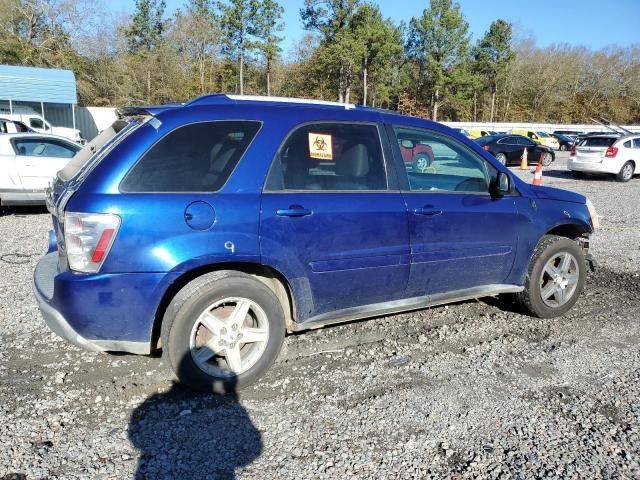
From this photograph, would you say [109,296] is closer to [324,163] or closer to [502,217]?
[324,163]

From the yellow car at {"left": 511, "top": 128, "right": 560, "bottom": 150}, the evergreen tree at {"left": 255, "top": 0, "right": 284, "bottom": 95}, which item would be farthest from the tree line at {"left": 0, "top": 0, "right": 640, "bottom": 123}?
the yellow car at {"left": 511, "top": 128, "right": 560, "bottom": 150}

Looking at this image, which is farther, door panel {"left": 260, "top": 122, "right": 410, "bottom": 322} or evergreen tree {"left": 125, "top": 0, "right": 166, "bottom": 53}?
evergreen tree {"left": 125, "top": 0, "right": 166, "bottom": 53}

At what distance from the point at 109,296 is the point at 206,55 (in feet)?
169

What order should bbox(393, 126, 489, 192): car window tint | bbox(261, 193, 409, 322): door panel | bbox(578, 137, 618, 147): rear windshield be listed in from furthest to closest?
1. bbox(578, 137, 618, 147): rear windshield
2. bbox(393, 126, 489, 192): car window tint
3. bbox(261, 193, 409, 322): door panel

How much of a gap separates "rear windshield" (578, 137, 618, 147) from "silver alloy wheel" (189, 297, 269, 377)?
1761 centimetres

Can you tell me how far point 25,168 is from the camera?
8719mm

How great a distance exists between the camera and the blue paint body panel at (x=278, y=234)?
114 inches

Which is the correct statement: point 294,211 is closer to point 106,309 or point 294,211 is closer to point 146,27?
point 106,309

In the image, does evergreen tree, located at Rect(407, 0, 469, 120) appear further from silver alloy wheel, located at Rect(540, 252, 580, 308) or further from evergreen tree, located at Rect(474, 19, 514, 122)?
silver alloy wheel, located at Rect(540, 252, 580, 308)

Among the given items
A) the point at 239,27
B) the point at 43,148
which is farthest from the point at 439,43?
the point at 43,148

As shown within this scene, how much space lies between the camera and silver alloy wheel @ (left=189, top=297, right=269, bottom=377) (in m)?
3.16

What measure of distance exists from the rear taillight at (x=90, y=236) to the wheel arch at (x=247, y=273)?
1.41 feet

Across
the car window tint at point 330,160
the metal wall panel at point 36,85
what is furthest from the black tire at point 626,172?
the metal wall panel at point 36,85

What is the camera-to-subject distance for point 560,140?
3772cm
